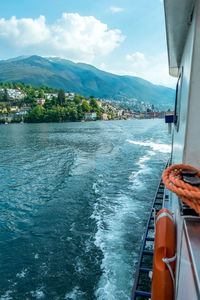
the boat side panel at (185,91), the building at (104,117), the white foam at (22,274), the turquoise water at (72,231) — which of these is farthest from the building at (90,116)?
the boat side panel at (185,91)

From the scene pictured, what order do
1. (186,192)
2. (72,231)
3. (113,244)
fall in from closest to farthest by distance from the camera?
(186,192), (113,244), (72,231)

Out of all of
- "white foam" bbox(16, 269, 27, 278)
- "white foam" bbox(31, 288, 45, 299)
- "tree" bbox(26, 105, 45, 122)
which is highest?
"tree" bbox(26, 105, 45, 122)

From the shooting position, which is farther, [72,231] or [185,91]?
[72,231]

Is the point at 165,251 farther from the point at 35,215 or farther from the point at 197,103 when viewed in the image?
the point at 35,215

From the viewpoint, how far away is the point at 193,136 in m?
2.06

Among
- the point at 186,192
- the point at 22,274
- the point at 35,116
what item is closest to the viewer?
the point at 186,192

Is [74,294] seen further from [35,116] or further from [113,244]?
[35,116]

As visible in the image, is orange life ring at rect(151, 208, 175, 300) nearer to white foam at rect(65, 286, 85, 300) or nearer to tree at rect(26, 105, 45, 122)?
white foam at rect(65, 286, 85, 300)

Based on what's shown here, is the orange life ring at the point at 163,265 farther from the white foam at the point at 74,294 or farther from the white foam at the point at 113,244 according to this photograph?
the white foam at the point at 74,294

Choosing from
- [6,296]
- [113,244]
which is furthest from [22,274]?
[113,244]

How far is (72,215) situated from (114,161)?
33.0 ft

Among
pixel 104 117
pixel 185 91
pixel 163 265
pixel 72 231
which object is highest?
pixel 104 117

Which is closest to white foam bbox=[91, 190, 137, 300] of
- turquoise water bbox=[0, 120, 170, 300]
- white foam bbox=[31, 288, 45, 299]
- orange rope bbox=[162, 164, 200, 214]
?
turquoise water bbox=[0, 120, 170, 300]

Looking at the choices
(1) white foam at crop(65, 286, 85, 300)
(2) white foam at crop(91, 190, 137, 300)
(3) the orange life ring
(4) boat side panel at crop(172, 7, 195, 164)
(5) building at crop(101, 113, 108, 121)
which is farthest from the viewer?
(5) building at crop(101, 113, 108, 121)
